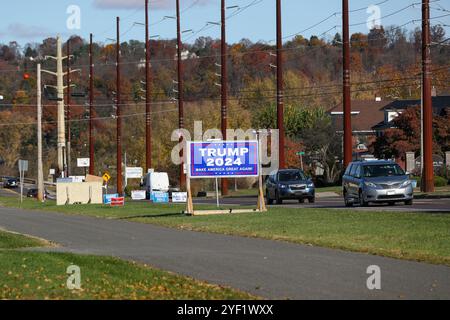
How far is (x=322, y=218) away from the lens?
27906mm

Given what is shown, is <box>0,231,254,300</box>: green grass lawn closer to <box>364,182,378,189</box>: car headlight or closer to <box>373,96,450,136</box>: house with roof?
<box>364,182,378,189</box>: car headlight

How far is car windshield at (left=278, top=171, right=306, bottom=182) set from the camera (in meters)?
46.2

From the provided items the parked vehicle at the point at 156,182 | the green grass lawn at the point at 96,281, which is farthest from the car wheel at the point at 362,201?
the parked vehicle at the point at 156,182

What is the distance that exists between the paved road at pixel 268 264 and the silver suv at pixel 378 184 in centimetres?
1010

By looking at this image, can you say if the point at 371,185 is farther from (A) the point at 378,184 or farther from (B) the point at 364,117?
(B) the point at 364,117

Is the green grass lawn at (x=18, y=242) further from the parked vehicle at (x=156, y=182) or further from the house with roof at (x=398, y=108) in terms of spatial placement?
the house with roof at (x=398, y=108)

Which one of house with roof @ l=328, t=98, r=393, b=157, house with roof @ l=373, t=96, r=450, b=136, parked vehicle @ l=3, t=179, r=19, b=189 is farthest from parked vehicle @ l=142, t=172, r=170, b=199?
parked vehicle @ l=3, t=179, r=19, b=189

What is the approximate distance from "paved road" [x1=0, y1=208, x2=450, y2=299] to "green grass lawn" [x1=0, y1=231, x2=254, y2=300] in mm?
613

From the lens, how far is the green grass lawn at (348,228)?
18.9 m

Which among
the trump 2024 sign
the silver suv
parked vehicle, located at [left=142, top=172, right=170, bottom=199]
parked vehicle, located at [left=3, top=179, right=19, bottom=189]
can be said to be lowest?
parked vehicle, located at [left=3, top=179, right=19, bottom=189]

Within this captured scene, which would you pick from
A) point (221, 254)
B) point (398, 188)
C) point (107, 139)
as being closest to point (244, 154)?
point (398, 188)

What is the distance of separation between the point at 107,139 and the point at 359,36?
170 feet

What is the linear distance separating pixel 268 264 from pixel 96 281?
365cm

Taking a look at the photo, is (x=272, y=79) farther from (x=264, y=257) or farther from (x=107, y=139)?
(x=264, y=257)
